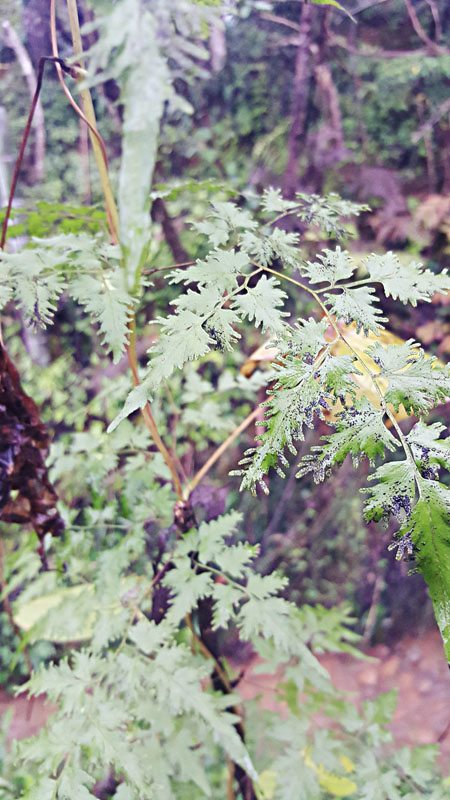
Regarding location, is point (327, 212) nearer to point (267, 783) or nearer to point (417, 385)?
point (417, 385)

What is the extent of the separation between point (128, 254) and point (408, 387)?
9.6 inches

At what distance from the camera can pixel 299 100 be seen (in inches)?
62.9

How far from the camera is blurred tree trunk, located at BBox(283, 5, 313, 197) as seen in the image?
1545 mm

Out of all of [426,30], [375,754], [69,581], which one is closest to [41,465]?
[69,581]

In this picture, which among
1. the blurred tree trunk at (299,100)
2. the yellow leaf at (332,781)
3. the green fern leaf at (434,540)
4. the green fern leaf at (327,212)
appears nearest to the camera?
the green fern leaf at (434,540)

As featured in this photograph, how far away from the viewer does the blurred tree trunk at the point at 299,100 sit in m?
1.54

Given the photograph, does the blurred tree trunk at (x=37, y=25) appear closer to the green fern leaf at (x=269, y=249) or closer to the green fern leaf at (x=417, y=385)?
the green fern leaf at (x=269, y=249)

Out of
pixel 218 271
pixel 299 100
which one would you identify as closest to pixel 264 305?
pixel 218 271

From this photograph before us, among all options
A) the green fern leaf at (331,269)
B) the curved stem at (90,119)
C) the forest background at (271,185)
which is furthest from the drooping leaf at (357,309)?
the forest background at (271,185)

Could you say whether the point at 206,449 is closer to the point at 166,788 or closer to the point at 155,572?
the point at 155,572

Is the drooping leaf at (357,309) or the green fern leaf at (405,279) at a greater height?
the green fern leaf at (405,279)

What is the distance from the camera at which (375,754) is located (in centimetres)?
82

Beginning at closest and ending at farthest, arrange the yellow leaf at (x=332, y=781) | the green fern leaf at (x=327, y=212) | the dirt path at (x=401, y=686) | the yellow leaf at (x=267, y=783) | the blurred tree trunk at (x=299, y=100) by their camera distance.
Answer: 1. the green fern leaf at (x=327, y=212)
2. the yellow leaf at (x=332, y=781)
3. the yellow leaf at (x=267, y=783)
4. the blurred tree trunk at (x=299, y=100)
5. the dirt path at (x=401, y=686)

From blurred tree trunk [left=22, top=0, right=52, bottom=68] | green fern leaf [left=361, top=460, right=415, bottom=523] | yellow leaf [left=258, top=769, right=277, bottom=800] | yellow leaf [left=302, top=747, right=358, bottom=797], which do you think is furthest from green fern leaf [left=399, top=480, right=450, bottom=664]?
blurred tree trunk [left=22, top=0, right=52, bottom=68]
